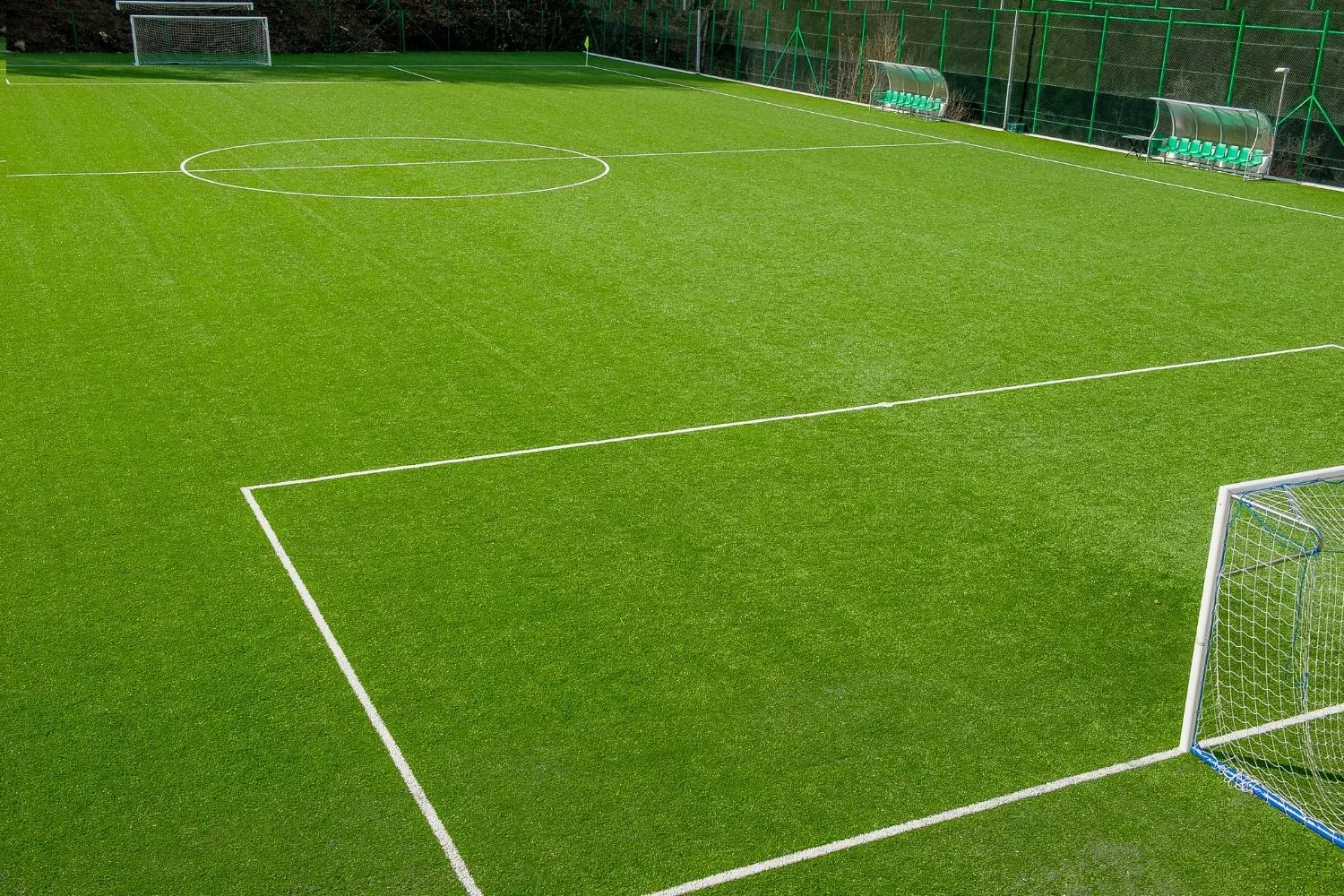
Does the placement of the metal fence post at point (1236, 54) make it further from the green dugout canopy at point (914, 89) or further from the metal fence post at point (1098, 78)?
the green dugout canopy at point (914, 89)

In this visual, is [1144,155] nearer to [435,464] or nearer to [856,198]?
[856,198]

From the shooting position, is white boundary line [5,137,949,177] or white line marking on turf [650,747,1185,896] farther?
white boundary line [5,137,949,177]

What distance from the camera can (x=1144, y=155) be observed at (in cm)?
2366

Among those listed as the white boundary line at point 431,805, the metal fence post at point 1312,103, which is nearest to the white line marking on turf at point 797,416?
the white boundary line at point 431,805

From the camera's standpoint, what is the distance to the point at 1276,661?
255 inches

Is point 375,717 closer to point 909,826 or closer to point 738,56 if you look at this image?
point 909,826

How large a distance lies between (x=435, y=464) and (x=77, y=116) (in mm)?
18705

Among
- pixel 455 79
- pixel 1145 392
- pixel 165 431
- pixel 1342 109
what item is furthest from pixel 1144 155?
pixel 165 431

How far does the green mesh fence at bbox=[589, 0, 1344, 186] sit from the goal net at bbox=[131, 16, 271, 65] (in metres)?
12.7

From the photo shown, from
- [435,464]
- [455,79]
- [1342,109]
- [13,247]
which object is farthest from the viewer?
[455,79]

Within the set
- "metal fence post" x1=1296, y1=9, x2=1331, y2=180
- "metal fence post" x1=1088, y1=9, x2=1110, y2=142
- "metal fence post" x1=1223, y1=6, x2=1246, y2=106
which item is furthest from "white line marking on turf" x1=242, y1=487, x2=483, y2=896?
"metal fence post" x1=1088, y1=9, x2=1110, y2=142

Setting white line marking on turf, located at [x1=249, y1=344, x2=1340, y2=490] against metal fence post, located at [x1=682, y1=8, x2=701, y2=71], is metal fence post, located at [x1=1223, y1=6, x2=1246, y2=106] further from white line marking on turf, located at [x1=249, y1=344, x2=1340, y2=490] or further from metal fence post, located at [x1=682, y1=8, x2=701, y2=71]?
metal fence post, located at [x1=682, y1=8, x2=701, y2=71]

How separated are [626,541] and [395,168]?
1347cm

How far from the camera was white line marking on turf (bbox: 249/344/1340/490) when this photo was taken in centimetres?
849
